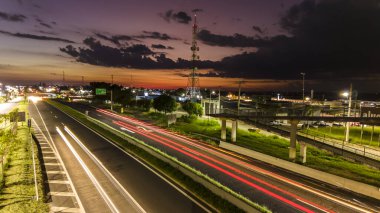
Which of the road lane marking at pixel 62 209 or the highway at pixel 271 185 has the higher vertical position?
the road lane marking at pixel 62 209

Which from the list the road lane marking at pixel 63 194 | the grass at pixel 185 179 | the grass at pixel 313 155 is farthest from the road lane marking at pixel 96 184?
the grass at pixel 313 155

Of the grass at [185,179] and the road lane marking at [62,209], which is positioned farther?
the grass at [185,179]

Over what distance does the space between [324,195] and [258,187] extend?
219 inches

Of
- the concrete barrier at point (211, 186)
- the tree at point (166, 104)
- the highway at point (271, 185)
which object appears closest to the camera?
the concrete barrier at point (211, 186)

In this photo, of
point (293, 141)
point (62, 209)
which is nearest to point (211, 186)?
point (62, 209)

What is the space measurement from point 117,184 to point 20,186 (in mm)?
7563

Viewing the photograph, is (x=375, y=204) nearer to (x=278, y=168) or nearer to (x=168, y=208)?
(x=278, y=168)

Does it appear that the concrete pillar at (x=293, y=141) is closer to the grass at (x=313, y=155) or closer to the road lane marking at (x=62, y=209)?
the grass at (x=313, y=155)

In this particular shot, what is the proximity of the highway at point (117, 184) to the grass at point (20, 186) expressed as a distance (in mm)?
3102

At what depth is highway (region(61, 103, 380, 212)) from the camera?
21.6 meters

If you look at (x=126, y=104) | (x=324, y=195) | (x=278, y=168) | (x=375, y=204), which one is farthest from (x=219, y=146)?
(x=126, y=104)

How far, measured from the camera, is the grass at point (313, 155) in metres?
30.8

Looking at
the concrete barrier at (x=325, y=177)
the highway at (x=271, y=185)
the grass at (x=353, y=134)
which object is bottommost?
the grass at (x=353, y=134)

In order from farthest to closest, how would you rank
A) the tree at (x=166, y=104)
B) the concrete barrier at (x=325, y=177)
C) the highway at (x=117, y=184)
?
the tree at (x=166, y=104)
the concrete barrier at (x=325, y=177)
the highway at (x=117, y=184)
